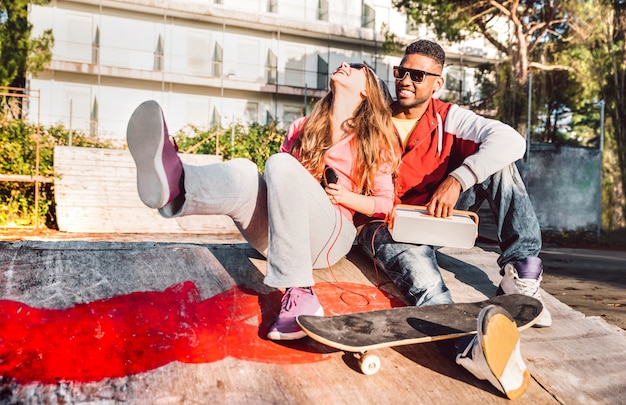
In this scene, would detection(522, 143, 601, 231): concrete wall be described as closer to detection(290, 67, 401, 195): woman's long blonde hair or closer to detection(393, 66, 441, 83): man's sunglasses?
→ detection(393, 66, 441, 83): man's sunglasses

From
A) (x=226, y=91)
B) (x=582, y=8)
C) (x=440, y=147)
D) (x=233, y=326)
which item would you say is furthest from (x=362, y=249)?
(x=226, y=91)

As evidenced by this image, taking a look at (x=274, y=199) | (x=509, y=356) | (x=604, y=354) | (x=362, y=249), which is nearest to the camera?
(x=509, y=356)

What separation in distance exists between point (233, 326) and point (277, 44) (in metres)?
19.1

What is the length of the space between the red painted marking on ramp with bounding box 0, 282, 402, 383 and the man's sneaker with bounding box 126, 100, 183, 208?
1.84 ft

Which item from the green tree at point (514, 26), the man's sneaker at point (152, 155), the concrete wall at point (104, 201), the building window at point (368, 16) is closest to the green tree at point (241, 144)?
the concrete wall at point (104, 201)

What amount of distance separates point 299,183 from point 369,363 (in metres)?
0.69

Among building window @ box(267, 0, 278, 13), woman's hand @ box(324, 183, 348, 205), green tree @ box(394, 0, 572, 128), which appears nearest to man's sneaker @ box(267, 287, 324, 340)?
woman's hand @ box(324, 183, 348, 205)

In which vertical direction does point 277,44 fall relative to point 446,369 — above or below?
above

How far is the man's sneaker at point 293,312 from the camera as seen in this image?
6.03 ft

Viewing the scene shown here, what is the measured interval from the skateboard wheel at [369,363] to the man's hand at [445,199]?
739 millimetres

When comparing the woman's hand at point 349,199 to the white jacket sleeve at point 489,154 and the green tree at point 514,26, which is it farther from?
the green tree at point 514,26


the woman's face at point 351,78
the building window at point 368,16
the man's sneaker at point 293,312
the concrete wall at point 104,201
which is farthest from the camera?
the building window at point 368,16

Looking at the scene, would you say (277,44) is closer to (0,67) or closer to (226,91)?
(226,91)

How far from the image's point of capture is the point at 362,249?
290 centimetres
